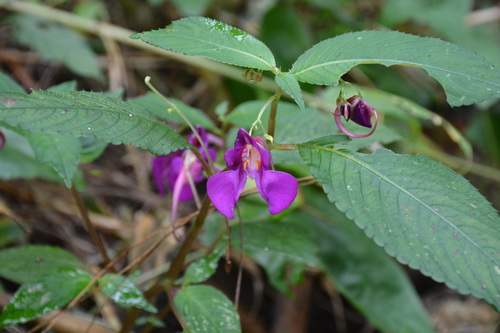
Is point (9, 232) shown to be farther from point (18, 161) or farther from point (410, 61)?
point (410, 61)

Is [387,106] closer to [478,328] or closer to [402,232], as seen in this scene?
[478,328]

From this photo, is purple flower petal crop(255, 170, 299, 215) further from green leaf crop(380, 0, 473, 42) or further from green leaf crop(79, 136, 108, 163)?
green leaf crop(380, 0, 473, 42)

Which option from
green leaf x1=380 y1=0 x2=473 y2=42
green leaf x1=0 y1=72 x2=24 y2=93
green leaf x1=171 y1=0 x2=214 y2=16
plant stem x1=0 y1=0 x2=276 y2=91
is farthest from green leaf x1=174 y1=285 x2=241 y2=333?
green leaf x1=380 y1=0 x2=473 y2=42

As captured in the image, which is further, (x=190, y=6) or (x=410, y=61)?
(x=190, y=6)

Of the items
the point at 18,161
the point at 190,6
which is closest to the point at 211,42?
the point at 18,161

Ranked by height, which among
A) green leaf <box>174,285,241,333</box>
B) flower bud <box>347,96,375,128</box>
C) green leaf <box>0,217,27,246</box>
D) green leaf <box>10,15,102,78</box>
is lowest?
green leaf <box>0,217,27,246</box>

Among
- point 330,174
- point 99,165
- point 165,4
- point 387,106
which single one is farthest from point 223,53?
point 165,4
